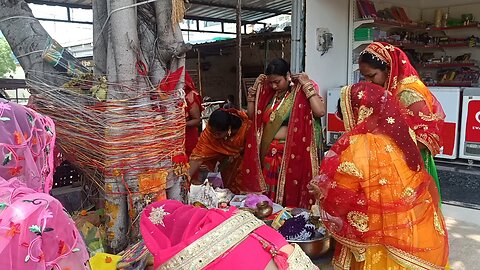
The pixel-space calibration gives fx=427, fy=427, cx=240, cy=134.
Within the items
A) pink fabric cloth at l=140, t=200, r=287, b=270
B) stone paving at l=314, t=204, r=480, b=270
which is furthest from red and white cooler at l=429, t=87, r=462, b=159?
pink fabric cloth at l=140, t=200, r=287, b=270

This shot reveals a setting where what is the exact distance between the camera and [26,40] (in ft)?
5.03

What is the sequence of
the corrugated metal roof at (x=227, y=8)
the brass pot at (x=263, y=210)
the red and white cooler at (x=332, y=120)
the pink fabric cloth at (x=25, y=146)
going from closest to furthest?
the pink fabric cloth at (x=25, y=146), the brass pot at (x=263, y=210), the red and white cooler at (x=332, y=120), the corrugated metal roof at (x=227, y=8)

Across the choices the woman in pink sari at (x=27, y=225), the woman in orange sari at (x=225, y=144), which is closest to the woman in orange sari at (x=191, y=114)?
the woman in orange sari at (x=225, y=144)

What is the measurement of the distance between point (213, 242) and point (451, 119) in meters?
4.29

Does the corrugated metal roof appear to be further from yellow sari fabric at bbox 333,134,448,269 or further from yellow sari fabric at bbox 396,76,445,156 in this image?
yellow sari fabric at bbox 333,134,448,269

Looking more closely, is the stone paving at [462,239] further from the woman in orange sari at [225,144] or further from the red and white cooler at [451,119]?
the woman in orange sari at [225,144]

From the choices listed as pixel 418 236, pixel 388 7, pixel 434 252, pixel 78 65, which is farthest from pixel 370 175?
pixel 388 7

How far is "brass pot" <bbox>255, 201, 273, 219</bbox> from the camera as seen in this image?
2.10 m

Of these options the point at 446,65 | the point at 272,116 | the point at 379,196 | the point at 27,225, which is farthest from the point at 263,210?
the point at 446,65

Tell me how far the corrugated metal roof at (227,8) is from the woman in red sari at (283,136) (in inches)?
136

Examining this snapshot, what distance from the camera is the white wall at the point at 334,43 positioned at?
455 centimetres

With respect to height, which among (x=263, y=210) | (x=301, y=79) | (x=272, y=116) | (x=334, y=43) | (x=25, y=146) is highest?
(x=334, y=43)

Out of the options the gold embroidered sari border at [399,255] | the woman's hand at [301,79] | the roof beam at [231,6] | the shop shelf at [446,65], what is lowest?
the gold embroidered sari border at [399,255]

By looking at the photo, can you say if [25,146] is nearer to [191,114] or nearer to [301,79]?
[301,79]
